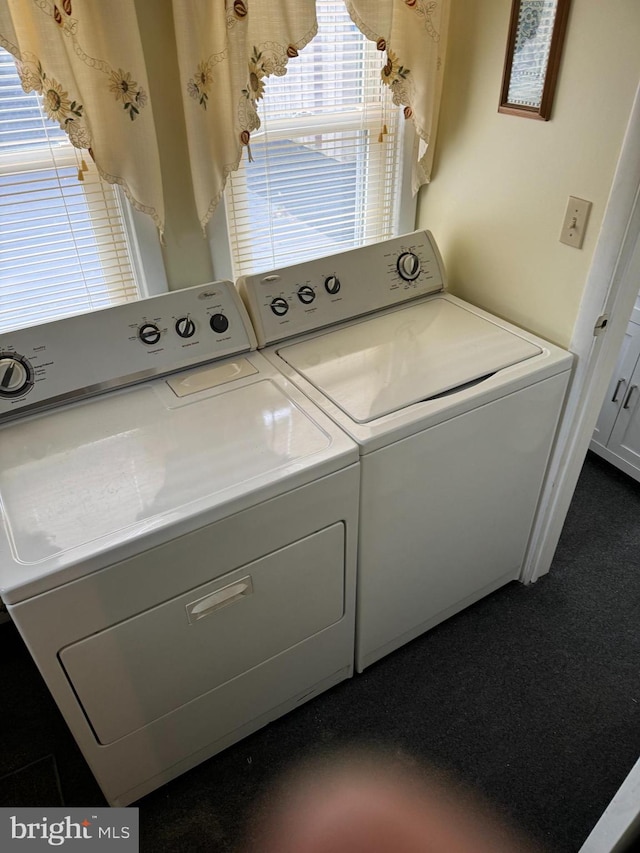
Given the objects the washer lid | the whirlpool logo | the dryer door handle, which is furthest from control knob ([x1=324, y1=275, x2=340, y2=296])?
the whirlpool logo

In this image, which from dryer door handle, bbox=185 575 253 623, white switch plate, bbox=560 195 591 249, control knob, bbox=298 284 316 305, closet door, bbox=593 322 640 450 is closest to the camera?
dryer door handle, bbox=185 575 253 623

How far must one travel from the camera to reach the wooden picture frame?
4.53ft

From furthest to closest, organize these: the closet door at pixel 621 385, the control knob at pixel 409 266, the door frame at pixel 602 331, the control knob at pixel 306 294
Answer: the closet door at pixel 621 385 → the control knob at pixel 409 266 → the control knob at pixel 306 294 → the door frame at pixel 602 331

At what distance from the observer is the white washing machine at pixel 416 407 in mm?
1436

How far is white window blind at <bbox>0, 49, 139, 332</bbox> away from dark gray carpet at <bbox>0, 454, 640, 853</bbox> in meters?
1.11

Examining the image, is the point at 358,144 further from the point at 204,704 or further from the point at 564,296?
the point at 204,704

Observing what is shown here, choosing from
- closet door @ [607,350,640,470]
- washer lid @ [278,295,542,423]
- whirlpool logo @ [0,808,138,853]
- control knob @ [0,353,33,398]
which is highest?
control knob @ [0,353,33,398]

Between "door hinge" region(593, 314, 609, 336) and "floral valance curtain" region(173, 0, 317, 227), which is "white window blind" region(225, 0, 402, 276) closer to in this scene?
"floral valance curtain" region(173, 0, 317, 227)

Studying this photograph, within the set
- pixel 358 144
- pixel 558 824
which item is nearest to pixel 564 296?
pixel 358 144

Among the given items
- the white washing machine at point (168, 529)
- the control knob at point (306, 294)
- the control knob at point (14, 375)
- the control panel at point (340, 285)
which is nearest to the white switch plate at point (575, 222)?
the control panel at point (340, 285)

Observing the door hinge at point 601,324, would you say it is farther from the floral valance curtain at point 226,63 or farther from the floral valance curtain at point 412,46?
the floral valance curtain at point 226,63

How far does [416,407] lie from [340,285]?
1.73 feet

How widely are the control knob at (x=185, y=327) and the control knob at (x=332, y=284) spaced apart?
0.41m

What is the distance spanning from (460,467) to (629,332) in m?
1.13
